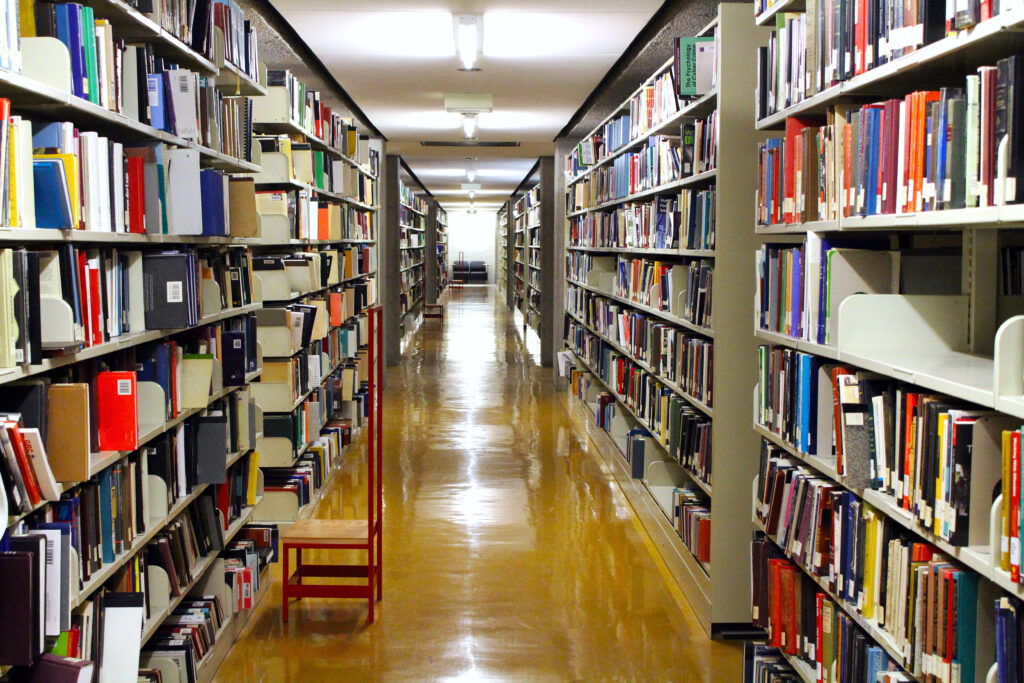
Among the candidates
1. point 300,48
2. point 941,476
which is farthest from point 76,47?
point 300,48

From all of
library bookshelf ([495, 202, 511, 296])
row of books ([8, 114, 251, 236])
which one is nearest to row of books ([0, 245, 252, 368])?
row of books ([8, 114, 251, 236])

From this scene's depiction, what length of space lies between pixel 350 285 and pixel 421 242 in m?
11.8

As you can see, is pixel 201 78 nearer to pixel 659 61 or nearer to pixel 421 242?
pixel 659 61

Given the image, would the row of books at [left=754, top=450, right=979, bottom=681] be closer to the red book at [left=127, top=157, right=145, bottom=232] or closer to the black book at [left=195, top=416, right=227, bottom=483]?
the black book at [left=195, top=416, right=227, bottom=483]

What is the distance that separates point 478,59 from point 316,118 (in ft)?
3.88

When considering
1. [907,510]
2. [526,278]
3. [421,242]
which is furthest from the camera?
[421,242]

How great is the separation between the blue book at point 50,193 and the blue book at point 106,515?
0.85m

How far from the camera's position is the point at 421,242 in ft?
66.2

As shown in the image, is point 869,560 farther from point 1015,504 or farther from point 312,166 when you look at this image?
point 312,166

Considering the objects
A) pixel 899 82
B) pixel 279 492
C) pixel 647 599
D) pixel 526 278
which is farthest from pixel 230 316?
pixel 526 278

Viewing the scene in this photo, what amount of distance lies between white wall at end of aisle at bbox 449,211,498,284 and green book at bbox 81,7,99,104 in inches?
1439

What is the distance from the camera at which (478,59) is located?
6859 millimetres

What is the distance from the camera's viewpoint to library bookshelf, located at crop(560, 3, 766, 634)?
4.18m

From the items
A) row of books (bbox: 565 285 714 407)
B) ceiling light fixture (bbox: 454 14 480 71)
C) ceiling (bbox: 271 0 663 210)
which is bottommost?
row of books (bbox: 565 285 714 407)
